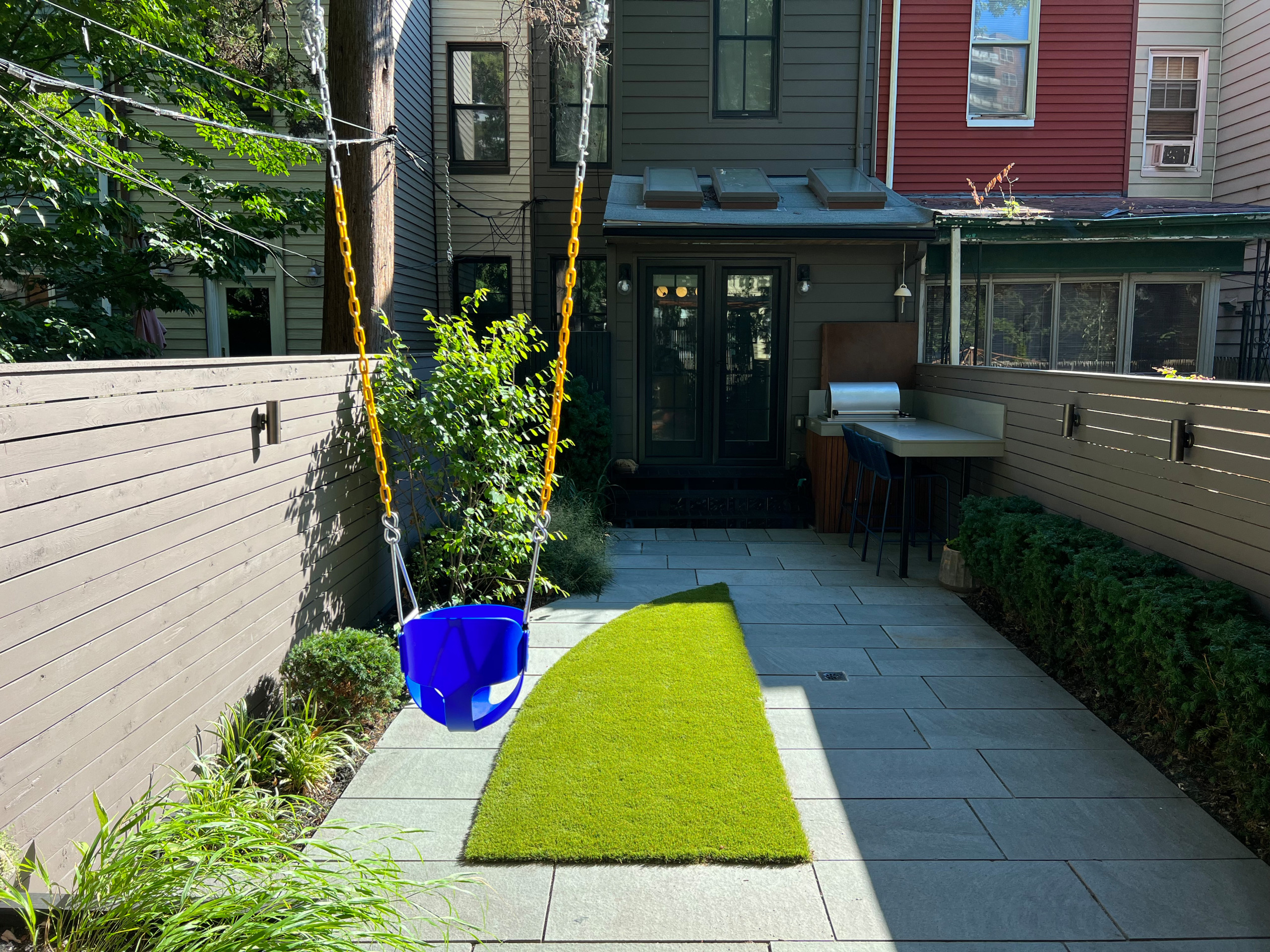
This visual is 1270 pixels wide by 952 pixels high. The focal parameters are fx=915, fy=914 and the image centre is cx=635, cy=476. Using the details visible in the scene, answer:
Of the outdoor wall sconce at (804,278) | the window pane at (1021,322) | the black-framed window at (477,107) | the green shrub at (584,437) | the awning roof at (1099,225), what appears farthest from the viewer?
the black-framed window at (477,107)

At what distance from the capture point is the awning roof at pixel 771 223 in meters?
8.14

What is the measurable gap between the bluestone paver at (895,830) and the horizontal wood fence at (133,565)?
2262 millimetres

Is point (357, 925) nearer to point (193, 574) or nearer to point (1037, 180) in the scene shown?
point (193, 574)

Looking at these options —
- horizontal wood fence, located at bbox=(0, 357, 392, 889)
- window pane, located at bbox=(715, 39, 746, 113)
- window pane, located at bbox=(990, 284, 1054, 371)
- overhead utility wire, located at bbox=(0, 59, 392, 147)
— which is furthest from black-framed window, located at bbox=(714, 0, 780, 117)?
horizontal wood fence, located at bbox=(0, 357, 392, 889)

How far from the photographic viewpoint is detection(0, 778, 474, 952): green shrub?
1.98m

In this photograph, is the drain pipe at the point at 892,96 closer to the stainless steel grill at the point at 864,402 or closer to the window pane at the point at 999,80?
the window pane at the point at 999,80

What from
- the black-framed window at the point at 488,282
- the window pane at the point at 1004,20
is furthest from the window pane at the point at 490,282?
the window pane at the point at 1004,20

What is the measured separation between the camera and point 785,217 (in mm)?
8312

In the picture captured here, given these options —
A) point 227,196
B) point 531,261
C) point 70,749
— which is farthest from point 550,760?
point 531,261

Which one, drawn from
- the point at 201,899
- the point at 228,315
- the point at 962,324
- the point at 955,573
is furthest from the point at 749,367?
the point at 201,899

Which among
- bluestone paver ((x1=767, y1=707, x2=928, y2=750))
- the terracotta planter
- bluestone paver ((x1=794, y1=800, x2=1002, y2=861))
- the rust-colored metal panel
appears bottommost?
bluestone paver ((x1=767, y1=707, x2=928, y2=750))

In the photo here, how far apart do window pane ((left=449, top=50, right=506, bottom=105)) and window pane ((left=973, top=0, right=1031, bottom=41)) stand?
6441mm

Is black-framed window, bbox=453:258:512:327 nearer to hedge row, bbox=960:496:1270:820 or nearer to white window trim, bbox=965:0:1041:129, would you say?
white window trim, bbox=965:0:1041:129

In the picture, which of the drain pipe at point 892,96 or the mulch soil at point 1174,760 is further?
the drain pipe at point 892,96
